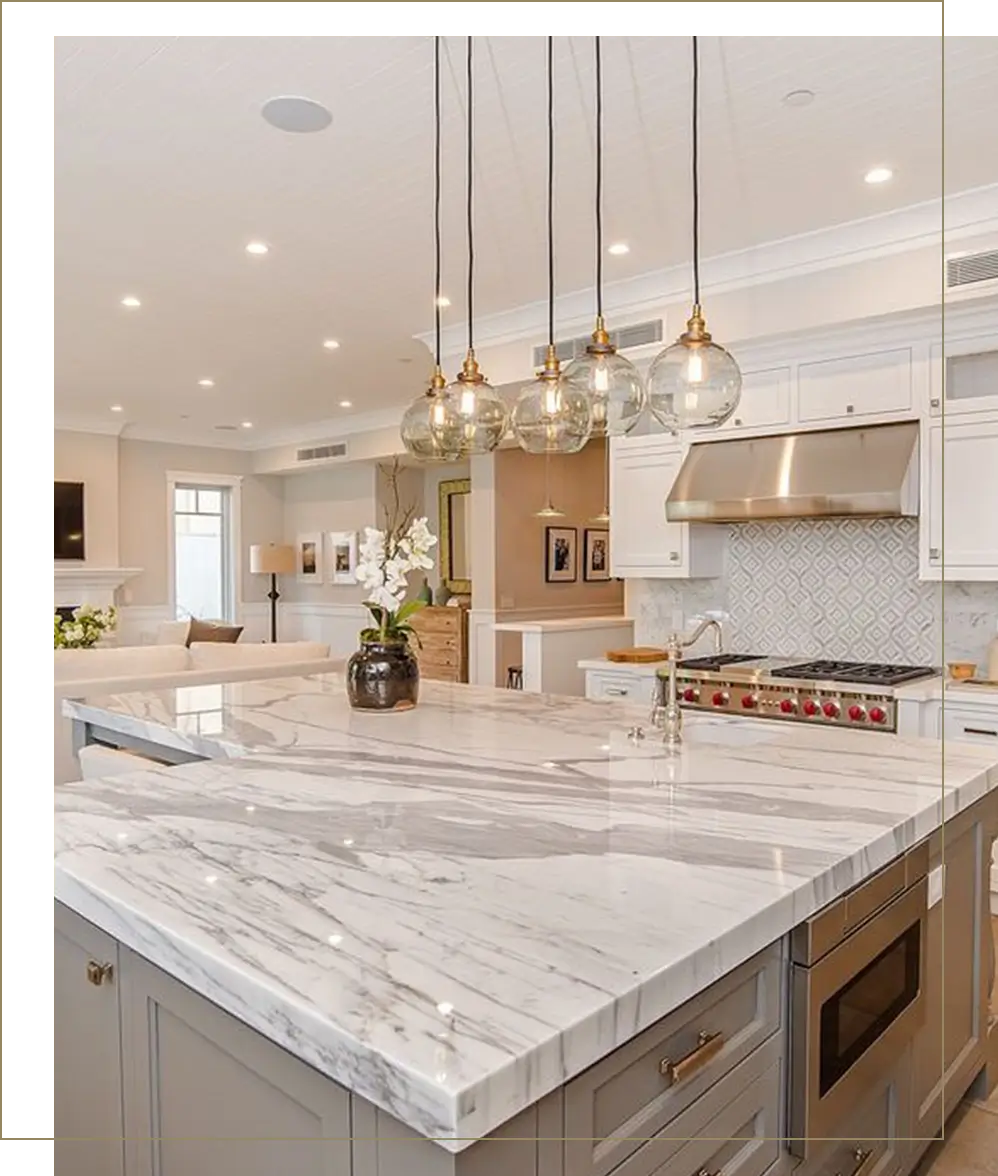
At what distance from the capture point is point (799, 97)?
8.09ft

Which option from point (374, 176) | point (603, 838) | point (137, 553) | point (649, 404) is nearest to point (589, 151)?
point (374, 176)

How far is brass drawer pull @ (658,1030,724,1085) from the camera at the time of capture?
1.02 meters

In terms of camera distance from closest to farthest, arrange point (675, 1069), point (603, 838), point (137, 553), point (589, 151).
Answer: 1. point (675, 1069)
2. point (603, 838)
3. point (589, 151)
4. point (137, 553)

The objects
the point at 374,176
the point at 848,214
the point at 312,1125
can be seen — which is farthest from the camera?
the point at 848,214

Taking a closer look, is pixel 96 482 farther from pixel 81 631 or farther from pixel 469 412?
pixel 469 412

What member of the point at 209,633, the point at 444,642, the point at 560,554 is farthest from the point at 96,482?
the point at 560,554

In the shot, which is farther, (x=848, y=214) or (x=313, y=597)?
(x=313, y=597)

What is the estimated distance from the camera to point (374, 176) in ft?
9.81

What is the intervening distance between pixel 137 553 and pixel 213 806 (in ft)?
25.4

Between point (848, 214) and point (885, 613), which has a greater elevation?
point (848, 214)

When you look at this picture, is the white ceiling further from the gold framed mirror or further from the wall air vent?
the gold framed mirror

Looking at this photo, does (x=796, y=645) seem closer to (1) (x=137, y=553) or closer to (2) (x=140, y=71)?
(2) (x=140, y=71)

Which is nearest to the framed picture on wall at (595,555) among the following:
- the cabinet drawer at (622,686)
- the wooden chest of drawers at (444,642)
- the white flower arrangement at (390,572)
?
the wooden chest of drawers at (444,642)

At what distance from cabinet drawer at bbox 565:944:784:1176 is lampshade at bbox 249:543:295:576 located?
325 inches
